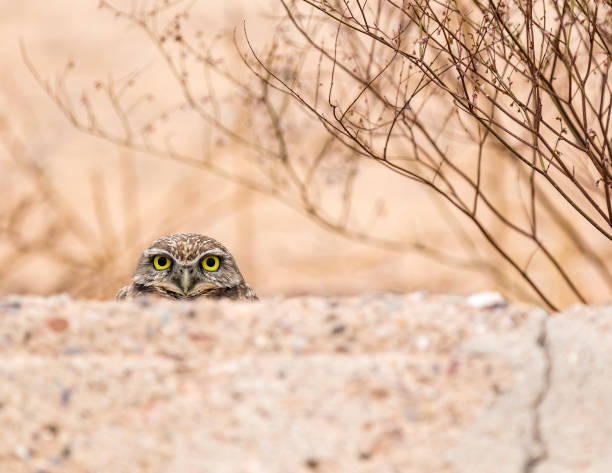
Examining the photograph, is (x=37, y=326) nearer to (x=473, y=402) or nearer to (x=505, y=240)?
(x=473, y=402)

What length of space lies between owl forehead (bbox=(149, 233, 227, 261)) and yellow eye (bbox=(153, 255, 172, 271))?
50 mm

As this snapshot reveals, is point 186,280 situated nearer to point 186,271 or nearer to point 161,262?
point 186,271

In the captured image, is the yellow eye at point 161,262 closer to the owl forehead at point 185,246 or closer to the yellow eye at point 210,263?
the owl forehead at point 185,246

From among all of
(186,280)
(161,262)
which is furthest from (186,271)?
(161,262)

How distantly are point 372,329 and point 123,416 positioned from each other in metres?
0.81

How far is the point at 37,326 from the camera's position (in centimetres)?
368

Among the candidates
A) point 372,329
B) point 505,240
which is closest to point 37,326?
point 372,329

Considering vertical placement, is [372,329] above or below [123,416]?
above

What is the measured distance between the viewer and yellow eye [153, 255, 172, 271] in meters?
5.73

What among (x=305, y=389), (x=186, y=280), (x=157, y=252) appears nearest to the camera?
(x=305, y=389)

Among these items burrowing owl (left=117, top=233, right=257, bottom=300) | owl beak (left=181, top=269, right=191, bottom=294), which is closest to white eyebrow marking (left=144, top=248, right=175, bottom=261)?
burrowing owl (left=117, top=233, right=257, bottom=300)

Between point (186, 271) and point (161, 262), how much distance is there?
0.18 metres

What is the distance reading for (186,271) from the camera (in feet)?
18.5

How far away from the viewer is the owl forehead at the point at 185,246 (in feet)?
18.6
